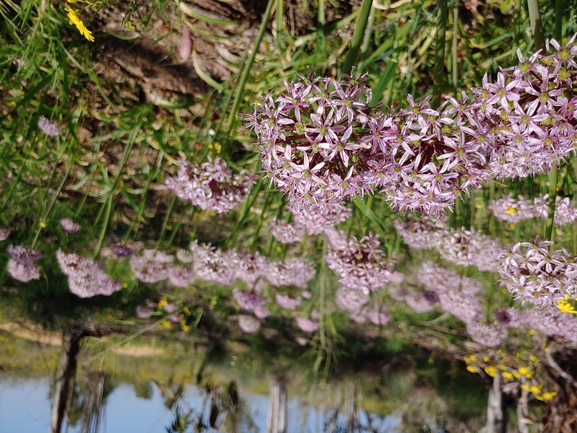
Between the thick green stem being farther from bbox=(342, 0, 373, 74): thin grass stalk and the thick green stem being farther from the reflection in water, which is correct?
the reflection in water

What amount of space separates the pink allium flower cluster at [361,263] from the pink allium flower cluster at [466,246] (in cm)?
28

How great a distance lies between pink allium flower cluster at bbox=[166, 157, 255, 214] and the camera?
1274mm

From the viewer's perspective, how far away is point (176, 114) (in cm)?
173

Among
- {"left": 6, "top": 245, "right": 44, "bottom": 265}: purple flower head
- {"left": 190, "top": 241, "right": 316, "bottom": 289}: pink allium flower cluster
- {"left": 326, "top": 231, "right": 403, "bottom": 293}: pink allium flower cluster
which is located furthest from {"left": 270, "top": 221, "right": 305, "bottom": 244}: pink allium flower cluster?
{"left": 6, "top": 245, "right": 44, "bottom": 265}: purple flower head

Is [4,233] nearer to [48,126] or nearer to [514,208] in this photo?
[48,126]

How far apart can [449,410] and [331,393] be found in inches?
53.6

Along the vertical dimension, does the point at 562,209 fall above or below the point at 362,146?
above

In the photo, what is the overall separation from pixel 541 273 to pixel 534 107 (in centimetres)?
50

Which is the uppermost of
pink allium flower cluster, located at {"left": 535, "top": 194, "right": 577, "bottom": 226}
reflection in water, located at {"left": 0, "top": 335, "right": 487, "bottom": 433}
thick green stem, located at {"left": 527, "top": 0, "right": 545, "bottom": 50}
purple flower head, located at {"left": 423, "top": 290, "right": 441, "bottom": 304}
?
thick green stem, located at {"left": 527, "top": 0, "right": 545, "bottom": 50}

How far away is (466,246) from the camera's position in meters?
1.49

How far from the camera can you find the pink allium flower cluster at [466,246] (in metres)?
1.48

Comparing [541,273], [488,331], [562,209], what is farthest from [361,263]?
[488,331]

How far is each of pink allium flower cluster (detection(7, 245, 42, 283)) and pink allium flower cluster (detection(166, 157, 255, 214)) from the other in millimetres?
955

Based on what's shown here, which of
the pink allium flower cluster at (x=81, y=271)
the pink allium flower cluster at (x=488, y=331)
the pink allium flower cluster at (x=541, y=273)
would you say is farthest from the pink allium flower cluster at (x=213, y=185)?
the pink allium flower cluster at (x=488, y=331)
